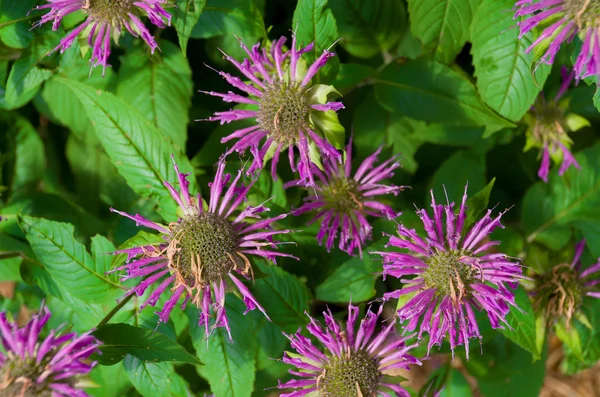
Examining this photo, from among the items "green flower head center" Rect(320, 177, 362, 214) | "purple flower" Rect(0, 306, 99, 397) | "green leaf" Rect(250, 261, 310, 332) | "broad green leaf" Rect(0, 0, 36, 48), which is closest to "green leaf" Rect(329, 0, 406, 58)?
"green flower head center" Rect(320, 177, 362, 214)

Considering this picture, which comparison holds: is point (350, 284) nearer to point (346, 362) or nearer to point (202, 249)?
point (346, 362)

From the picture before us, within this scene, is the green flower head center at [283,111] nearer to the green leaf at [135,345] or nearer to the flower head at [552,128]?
the green leaf at [135,345]

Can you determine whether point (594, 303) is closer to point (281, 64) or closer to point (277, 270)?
point (277, 270)

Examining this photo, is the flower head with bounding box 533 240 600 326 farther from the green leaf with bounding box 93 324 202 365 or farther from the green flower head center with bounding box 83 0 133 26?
the green flower head center with bounding box 83 0 133 26

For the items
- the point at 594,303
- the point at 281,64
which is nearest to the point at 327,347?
the point at 281,64

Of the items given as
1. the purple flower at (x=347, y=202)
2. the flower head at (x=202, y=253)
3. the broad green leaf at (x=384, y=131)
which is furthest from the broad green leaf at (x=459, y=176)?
the flower head at (x=202, y=253)

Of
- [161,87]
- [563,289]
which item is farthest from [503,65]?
[161,87]
